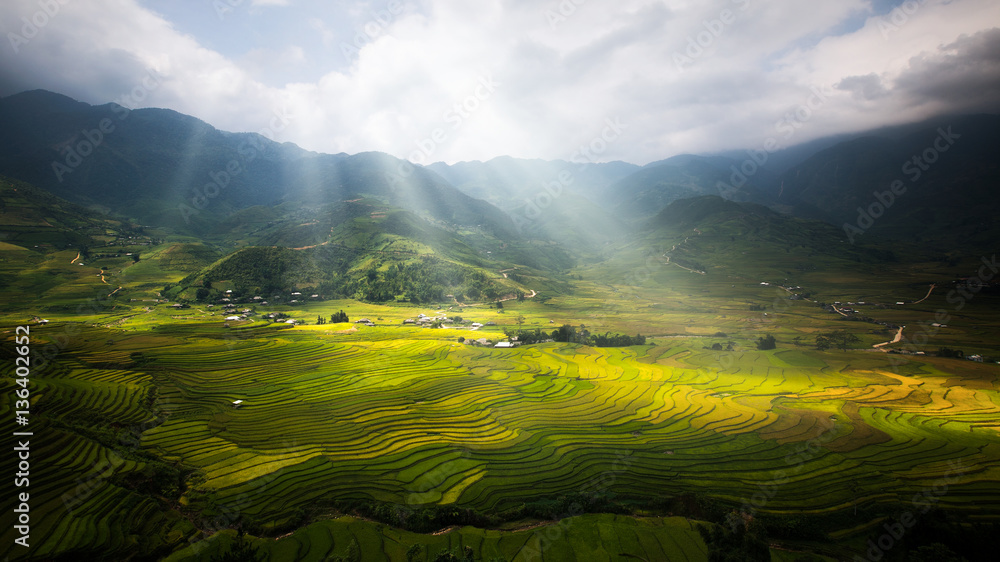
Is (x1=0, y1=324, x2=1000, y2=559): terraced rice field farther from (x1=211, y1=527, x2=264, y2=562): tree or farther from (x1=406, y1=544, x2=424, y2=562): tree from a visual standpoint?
(x1=406, y1=544, x2=424, y2=562): tree

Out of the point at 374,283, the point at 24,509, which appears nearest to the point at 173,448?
the point at 24,509

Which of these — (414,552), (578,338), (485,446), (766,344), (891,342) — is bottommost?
(414,552)

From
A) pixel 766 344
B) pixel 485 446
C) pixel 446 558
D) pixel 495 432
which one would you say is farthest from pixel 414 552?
pixel 766 344

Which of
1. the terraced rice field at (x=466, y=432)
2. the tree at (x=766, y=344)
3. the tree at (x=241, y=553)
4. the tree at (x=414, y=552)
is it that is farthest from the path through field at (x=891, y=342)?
the tree at (x=241, y=553)

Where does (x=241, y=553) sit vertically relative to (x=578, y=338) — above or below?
below

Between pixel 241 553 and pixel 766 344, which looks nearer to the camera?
pixel 241 553

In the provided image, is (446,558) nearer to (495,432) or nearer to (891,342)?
(495,432)

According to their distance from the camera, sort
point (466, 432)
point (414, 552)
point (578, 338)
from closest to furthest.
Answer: point (414, 552) < point (466, 432) < point (578, 338)
